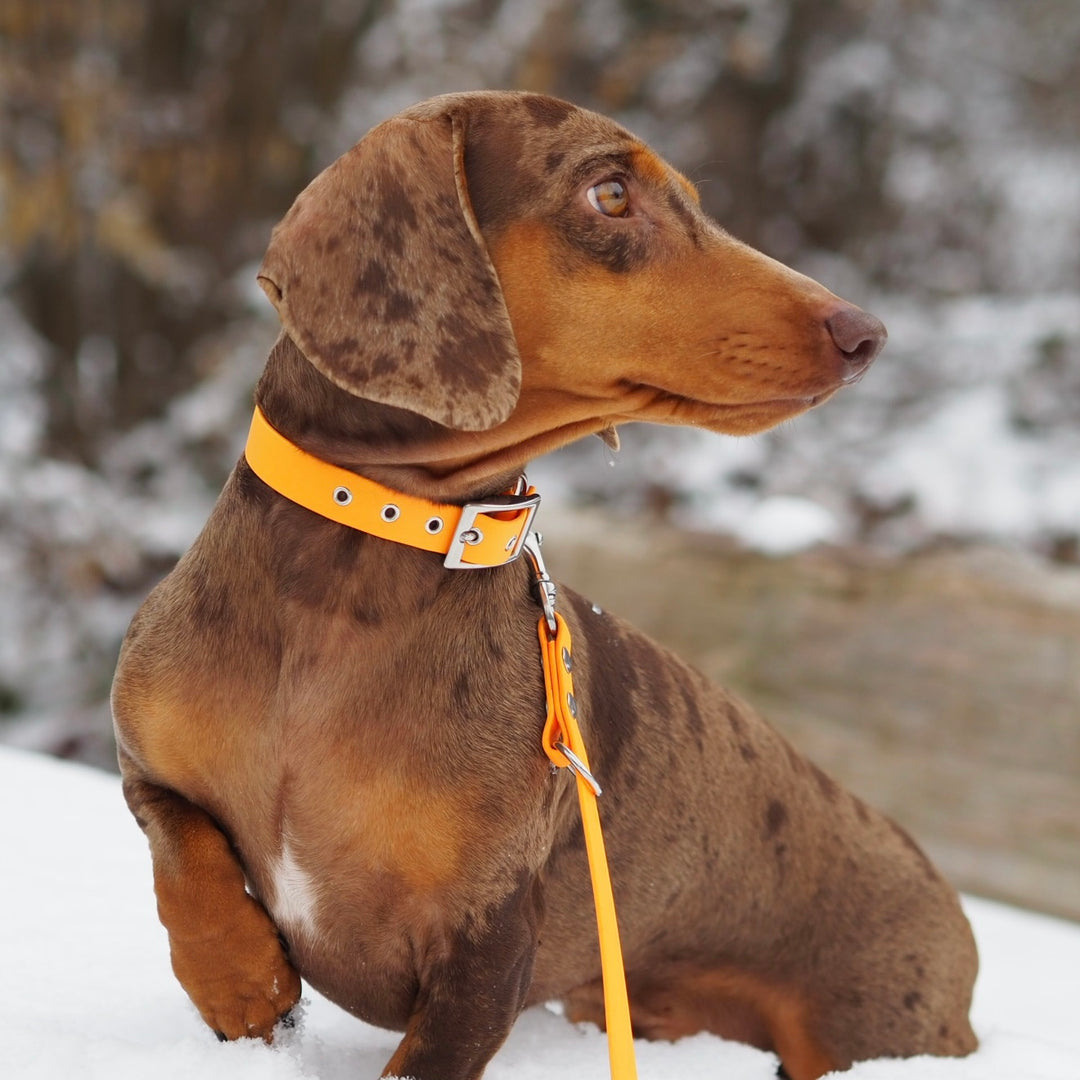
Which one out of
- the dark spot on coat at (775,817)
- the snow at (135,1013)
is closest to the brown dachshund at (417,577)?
the snow at (135,1013)

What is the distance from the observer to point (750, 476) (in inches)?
322

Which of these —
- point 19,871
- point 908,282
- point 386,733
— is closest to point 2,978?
point 19,871

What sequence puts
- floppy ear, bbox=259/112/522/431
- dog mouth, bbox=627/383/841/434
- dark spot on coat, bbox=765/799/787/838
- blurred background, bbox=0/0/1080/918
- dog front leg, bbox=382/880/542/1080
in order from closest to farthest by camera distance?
1. floppy ear, bbox=259/112/522/431
2. dog front leg, bbox=382/880/542/1080
3. dog mouth, bbox=627/383/841/434
4. dark spot on coat, bbox=765/799/787/838
5. blurred background, bbox=0/0/1080/918

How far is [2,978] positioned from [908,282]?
9639mm

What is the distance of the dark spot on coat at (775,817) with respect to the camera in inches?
111

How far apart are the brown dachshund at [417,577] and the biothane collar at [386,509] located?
2 cm

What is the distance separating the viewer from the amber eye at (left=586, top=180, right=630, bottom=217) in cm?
219

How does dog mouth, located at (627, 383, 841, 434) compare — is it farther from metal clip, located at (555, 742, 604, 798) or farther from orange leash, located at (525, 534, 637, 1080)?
metal clip, located at (555, 742, 604, 798)

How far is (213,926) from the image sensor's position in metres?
2.06

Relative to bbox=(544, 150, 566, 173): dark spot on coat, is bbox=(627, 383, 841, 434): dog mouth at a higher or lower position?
lower

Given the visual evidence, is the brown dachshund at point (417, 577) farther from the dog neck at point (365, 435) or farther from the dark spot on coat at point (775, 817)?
the dark spot on coat at point (775, 817)

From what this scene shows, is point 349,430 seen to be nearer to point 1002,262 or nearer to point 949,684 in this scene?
point 949,684

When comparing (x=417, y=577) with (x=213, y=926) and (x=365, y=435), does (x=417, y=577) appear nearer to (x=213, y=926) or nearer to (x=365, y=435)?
(x=365, y=435)

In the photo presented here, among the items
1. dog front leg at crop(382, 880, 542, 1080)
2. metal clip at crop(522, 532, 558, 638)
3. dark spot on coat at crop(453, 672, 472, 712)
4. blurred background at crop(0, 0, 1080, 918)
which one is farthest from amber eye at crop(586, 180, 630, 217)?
blurred background at crop(0, 0, 1080, 918)
